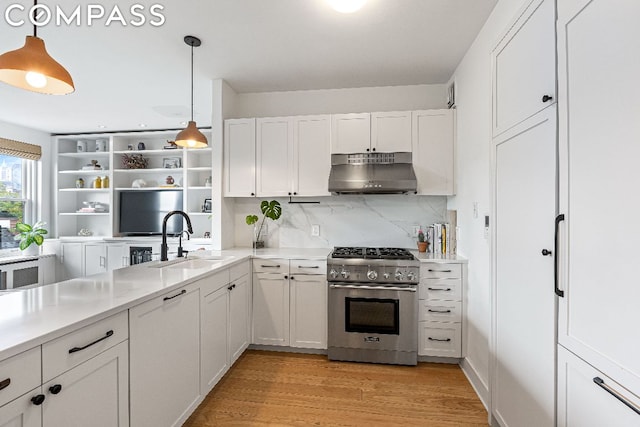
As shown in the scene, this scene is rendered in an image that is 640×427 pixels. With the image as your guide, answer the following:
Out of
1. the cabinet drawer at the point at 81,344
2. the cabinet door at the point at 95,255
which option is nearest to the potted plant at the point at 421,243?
the cabinet drawer at the point at 81,344

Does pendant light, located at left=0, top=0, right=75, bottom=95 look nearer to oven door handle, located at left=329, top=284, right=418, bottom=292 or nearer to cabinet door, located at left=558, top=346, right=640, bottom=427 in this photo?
oven door handle, located at left=329, top=284, right=418, bottom=292

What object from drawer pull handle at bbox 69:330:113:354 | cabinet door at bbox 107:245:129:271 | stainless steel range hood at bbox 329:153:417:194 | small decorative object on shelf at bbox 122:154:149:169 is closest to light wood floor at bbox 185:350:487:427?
drawer pull handle at bbox 69:330:113:354

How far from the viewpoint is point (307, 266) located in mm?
2998

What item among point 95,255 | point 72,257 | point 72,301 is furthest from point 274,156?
point 72,257

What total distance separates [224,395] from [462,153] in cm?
283

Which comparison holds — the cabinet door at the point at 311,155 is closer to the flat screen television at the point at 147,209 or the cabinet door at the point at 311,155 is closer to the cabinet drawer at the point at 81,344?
the cabinet drawer at the point at 81,344

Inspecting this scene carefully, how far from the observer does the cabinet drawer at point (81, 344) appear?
1058 mm

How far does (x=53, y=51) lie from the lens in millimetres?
2705

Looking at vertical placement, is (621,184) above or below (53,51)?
below

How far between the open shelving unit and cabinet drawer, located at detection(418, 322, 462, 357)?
3.64m

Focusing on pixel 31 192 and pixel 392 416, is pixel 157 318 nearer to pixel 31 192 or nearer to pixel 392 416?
pixel 392 416

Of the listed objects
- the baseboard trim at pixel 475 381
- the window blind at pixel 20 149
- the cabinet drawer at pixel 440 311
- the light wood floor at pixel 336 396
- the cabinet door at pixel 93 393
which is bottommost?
the light wood floor at pixel 336 396

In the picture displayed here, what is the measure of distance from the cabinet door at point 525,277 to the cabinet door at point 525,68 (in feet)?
0.32

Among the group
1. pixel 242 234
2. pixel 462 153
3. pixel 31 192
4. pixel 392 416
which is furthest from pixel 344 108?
pixel 31 192
